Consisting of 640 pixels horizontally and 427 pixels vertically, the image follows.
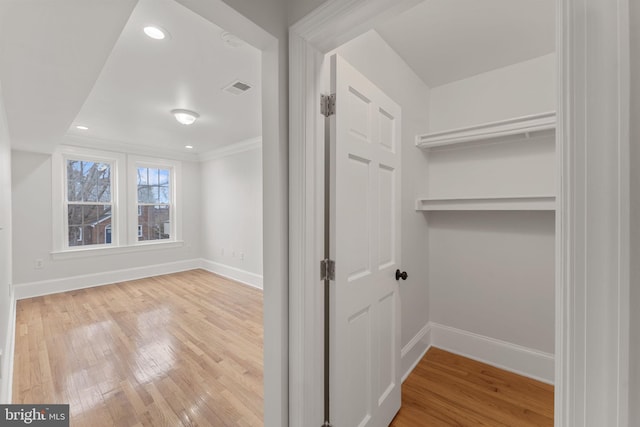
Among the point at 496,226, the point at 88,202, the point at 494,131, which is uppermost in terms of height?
the point at 494,131

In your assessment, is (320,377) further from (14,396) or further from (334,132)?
(14,396)

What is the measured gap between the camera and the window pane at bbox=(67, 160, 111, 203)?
442 centimetres

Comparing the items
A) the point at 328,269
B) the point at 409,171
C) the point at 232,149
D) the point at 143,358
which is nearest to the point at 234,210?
the point at 232,149

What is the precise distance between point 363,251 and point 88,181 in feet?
17.7

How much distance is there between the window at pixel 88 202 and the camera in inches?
174

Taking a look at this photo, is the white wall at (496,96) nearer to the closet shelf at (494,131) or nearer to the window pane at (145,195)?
the closet shelf at (494,131)

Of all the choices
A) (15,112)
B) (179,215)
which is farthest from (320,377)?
(179,215)

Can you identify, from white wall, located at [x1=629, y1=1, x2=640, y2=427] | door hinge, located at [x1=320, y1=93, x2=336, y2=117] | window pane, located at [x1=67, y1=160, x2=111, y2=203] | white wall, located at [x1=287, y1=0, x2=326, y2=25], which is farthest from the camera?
window pane, located at [x1=67, y1=160, x2=111, y2=203]

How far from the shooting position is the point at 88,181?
4.59 m

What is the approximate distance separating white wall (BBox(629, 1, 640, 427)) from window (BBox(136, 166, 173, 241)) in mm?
6114

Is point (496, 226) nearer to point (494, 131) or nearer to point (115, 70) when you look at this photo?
point (494, 131)

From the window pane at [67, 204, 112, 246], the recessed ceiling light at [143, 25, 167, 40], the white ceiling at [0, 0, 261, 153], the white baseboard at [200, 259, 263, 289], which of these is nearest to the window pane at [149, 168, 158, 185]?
the window pane at [67, 204, 112, 246]

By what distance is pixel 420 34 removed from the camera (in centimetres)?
186

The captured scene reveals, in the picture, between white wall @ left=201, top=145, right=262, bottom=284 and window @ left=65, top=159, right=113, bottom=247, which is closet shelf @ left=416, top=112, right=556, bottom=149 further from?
window @ left=65, top=159, right=113, bottom=247
